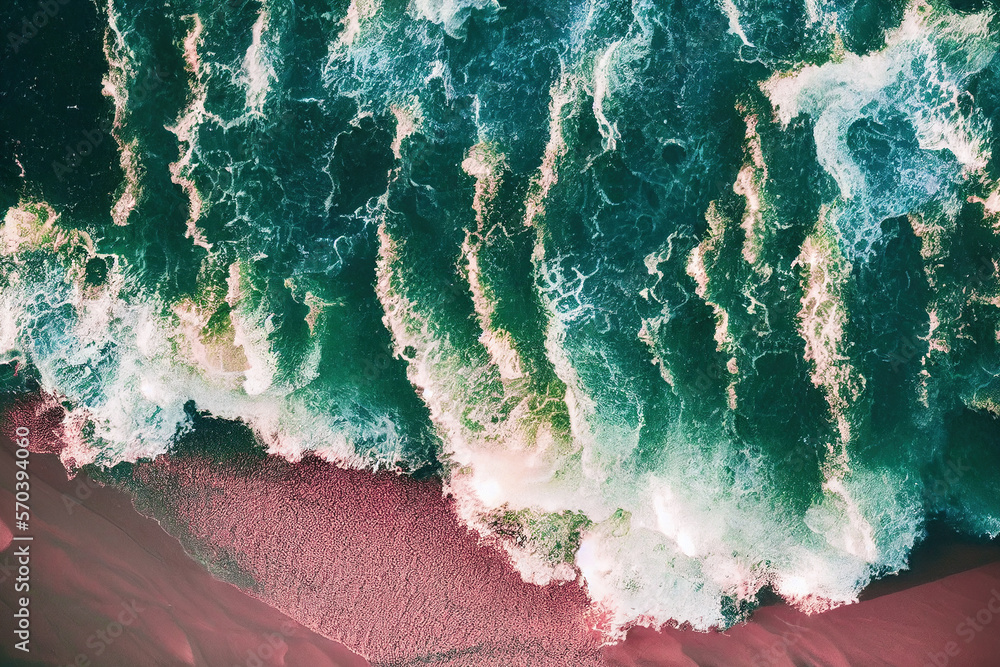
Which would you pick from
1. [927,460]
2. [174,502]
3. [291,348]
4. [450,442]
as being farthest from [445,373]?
[927,460]

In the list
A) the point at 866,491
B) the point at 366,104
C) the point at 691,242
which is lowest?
the point at 866,491

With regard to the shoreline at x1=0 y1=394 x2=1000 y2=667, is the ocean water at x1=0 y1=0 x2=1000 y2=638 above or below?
above

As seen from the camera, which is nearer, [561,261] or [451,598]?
[561,261]

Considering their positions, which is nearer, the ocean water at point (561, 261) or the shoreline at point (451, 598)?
the ocean water at point (561, 261)

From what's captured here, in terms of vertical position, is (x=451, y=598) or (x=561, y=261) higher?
(x=561, y=261)

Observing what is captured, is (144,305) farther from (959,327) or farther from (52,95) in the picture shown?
(959,327)

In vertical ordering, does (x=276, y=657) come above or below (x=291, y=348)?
below

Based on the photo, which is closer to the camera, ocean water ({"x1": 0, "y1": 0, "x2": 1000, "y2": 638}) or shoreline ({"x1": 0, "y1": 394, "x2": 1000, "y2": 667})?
ocean water ({"x1": 0, "y1": 0, "x2": 1000, "y2": 638})

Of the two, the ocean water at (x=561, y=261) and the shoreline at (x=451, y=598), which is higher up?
the ocean water at (x=561, y=261)
